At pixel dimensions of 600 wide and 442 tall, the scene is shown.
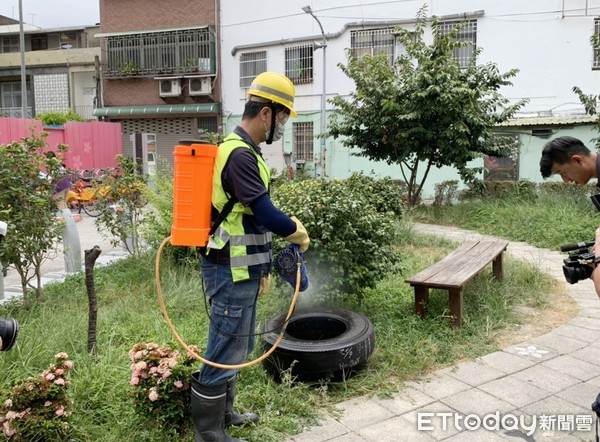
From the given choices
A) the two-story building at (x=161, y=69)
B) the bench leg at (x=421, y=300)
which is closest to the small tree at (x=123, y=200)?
the bench leg at (x=421, y=300)

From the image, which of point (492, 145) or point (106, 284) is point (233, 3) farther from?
point (106, 284)

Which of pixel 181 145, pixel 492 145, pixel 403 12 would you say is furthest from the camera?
pixel 403 12

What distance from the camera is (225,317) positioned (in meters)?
2.56

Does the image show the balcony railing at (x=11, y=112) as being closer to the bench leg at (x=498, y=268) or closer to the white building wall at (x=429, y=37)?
the white building wall at (x=429, y=37)

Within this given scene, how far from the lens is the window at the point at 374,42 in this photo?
17031 mm

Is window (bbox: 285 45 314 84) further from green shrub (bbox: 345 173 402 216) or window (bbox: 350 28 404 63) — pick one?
green shrub (bbox: 345 173 402 216)

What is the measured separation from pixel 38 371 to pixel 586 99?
38.5 feet

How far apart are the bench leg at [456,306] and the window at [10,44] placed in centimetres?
3143

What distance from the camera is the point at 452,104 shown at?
10.5 meters

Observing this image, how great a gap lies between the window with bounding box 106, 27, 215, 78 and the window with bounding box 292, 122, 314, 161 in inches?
170

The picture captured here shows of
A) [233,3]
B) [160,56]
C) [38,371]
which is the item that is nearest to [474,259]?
[38,371]

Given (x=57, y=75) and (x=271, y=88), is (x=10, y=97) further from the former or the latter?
(x=271, y=88)

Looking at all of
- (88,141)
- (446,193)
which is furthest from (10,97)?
(446,193)

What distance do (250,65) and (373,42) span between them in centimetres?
505
